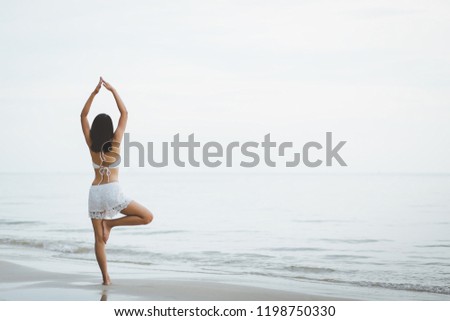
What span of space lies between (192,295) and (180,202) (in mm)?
15539

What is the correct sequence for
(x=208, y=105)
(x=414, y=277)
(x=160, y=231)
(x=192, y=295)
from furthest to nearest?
(x=208, y=105) < (x=160, y=231) < (x=414, y=277) < (x=192, y=295)

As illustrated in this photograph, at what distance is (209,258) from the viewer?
9875 mm

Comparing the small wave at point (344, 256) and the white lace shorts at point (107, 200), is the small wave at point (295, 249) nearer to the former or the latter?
the small wave at point (344, 256)

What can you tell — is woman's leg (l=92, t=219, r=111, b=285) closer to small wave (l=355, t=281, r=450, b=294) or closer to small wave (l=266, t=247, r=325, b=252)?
small wave (l=355, t=281, r=450, b=294)

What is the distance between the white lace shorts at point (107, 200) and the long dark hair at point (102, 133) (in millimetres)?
326

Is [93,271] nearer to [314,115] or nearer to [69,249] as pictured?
[69,249]

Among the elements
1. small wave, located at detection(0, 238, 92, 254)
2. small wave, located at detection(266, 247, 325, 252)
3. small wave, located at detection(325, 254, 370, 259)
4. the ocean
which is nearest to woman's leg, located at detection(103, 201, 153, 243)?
→ the ocean

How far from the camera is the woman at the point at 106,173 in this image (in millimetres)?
5898

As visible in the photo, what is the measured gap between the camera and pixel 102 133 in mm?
5871

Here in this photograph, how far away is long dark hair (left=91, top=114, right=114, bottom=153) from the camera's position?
5.88 meters

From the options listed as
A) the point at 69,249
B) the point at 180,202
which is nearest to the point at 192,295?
the point at 69,249

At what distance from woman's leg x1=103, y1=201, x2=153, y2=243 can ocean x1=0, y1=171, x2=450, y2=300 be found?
5.27 feet

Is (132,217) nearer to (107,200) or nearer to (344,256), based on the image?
(107,200)

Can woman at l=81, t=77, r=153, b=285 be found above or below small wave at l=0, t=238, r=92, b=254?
above
